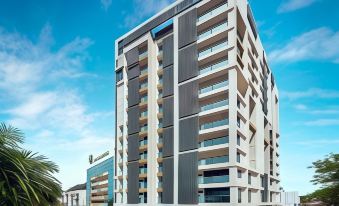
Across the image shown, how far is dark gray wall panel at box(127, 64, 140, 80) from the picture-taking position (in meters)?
58.1

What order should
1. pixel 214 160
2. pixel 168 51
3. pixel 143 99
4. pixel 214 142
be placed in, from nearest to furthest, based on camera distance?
pixel 214 160 → pixel 214 142 → pixel 168 51 → pixel 143 99

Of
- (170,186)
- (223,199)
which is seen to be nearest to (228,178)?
(223,199)

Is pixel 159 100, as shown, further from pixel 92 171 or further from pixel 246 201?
pixel 92 171

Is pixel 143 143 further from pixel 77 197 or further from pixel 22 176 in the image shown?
pixel 77 197

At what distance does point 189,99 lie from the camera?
151ft

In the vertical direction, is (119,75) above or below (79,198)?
above

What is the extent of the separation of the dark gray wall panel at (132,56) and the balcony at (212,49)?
1477 centimetres

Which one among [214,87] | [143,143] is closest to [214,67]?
[214,87]

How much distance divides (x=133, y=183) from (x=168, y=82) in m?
17.2

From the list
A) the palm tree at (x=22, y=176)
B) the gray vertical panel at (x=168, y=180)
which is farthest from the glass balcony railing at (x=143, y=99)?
the palm tree at (x=22, y=176)

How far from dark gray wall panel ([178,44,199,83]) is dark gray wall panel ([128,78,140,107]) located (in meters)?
11.5

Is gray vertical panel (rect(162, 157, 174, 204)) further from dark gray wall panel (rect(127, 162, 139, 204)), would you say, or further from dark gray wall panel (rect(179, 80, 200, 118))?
dark gray wall panel (rect(127, 162, 139, 204))

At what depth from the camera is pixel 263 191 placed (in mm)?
56812

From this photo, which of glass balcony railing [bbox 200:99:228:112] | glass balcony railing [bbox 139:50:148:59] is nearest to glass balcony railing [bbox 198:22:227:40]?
glass balcony railing [bbox 200:99:228:112]
